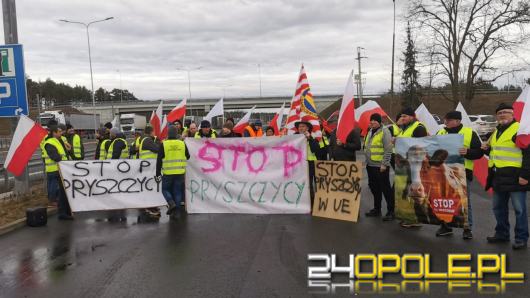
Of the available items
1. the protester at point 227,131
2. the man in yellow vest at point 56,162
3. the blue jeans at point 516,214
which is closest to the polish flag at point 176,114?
the protester at point 227,131

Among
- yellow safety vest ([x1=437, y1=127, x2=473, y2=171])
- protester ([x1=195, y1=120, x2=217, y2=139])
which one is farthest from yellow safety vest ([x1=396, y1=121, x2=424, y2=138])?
protester ([x1=195, y1=120, x2=217, y2=139])

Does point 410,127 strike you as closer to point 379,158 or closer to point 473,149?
point 379,158

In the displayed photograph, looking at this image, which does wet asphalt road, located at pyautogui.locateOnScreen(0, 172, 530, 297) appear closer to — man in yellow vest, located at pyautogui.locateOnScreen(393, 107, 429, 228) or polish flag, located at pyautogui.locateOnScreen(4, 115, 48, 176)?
man in yellow vest, located at pyautogui.locateOnScreen(393, 107, 429, 228)

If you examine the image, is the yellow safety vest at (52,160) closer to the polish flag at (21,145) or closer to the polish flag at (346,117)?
the polish flag at (21,145)

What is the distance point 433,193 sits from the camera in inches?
247

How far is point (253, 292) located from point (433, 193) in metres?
3.30

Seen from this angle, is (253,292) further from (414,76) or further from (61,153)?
(414,76)

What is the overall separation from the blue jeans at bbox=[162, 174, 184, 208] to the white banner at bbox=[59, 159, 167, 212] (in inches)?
10.3

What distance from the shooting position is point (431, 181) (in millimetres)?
6332

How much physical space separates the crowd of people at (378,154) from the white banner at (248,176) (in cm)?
34

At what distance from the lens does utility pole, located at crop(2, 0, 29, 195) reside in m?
9.95

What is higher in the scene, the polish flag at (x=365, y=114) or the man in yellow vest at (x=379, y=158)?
the polish flag at (x=365, y=114)

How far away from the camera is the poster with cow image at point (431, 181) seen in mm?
6094

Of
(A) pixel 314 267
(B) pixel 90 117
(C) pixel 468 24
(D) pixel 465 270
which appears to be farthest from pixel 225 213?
(B) pixel 90 117
